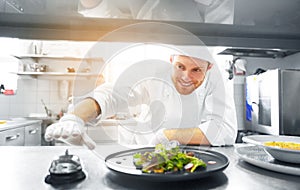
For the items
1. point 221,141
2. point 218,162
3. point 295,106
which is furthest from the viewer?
point 295,106

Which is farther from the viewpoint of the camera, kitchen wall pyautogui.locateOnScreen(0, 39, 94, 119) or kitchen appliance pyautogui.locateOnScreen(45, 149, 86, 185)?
kitchen wall pyautogui.locateOnScreen(0, 39, 94, 119)

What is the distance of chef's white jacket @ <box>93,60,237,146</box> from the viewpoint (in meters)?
1.00

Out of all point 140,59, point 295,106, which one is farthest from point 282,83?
point 140,59

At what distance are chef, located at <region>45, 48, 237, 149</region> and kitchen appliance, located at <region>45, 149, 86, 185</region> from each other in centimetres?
28

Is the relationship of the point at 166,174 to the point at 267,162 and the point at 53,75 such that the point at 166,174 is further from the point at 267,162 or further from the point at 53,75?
the point at 53,75

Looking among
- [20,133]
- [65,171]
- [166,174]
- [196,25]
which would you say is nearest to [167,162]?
[166,174]

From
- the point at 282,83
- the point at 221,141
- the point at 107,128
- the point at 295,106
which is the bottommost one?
the point at 107,128

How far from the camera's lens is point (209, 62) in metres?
1.00

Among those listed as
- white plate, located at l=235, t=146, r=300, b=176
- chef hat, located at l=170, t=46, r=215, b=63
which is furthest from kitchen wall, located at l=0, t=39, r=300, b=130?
white plate, located at l=235, t=146, r=300, b=176

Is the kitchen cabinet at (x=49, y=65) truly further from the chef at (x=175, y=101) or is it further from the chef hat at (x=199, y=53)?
the chef hat at (x=199, y=53)

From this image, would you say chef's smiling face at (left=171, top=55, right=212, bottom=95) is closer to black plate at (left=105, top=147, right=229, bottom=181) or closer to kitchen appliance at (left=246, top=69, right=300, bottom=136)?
black plate at (left=105, top=147, right=229, bottom=181)

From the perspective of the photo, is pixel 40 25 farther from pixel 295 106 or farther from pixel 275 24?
pixel 295 106

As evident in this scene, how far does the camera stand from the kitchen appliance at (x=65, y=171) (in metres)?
0.45

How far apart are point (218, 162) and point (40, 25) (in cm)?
58
